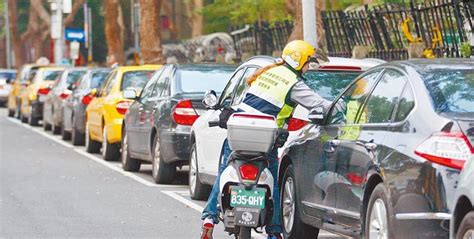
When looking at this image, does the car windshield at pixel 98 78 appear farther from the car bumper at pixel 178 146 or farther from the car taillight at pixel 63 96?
the car bumper at pixel 178 146

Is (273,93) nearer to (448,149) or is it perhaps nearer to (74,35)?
(448,149)

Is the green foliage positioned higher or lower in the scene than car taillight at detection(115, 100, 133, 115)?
higher

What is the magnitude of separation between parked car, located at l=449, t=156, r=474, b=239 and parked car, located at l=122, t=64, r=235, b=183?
883 cm

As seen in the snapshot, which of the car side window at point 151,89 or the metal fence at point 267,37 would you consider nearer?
the car side window at point 151,89

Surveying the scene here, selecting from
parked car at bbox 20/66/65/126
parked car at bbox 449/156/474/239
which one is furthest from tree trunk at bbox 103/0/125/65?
parked car at bbox 449/156/474/239

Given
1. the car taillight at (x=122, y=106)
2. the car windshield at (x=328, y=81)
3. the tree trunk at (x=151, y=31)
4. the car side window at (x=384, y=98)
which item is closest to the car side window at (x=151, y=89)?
the car taillight at (x=122, y=106)

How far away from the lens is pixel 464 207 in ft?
26.0

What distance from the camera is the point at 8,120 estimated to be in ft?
135

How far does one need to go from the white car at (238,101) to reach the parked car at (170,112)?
0.94 m

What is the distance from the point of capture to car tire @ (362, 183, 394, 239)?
8922 millimetres

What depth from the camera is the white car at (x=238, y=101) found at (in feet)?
42.6

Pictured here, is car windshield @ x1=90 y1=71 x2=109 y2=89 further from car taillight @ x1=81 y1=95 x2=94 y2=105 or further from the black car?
the black car

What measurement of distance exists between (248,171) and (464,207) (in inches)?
101

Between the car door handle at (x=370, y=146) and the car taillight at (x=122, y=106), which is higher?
the car door handle at (x=370, y=146)
